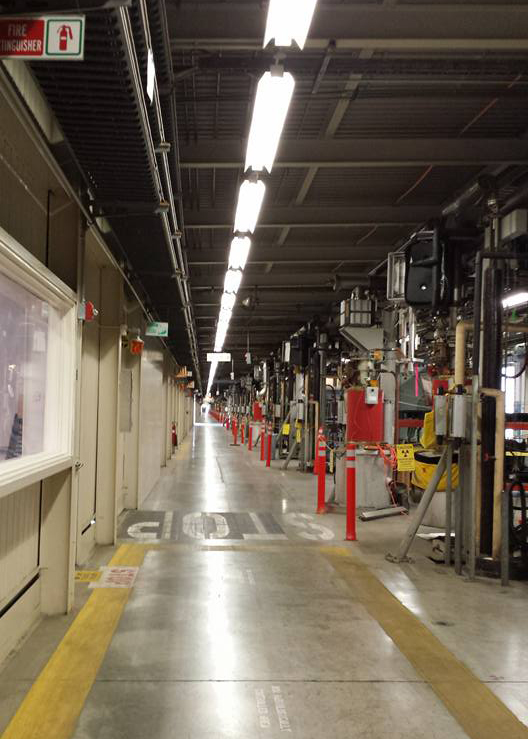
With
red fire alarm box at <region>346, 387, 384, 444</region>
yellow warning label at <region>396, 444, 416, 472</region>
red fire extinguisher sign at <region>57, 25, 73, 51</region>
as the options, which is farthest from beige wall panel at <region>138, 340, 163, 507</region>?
red fire extinguisher sign at <region>57, 25, 73, 51</region>

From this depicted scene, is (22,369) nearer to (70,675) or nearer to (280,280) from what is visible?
(70,675)

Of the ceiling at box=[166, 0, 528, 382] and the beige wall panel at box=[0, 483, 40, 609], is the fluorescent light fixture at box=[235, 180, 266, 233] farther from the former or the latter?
the beige wall panel at box=[0, 483, 40, 609]

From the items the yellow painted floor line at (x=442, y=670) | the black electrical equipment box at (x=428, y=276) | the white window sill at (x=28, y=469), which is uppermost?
the black electrical equipment box at (x=428, y=276)

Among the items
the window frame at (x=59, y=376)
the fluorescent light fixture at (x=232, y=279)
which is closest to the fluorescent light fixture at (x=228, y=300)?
the fluorescent light fixture at (x=232, y=279)

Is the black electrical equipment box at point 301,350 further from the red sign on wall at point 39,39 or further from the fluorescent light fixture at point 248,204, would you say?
the red sign on wall at point 39,39

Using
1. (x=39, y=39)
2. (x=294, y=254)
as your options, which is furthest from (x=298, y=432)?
(x=39, y=39)

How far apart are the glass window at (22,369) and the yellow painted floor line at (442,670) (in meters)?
3.13

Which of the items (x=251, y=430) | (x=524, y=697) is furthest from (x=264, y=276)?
(x=251, y=430)

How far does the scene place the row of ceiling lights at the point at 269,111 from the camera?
3.62 metres

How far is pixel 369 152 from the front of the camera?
6.70 metres

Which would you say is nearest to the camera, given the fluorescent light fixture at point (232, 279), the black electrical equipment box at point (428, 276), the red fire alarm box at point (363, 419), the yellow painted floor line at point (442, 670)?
the yellow painted floor line at point (442, 670)

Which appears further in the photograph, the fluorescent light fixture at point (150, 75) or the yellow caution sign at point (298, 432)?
the yellow caution sign at point (298, 432)

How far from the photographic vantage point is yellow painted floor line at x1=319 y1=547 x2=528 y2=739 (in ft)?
11.2

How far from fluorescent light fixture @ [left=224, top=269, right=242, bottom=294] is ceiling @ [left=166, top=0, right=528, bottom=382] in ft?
1.97
